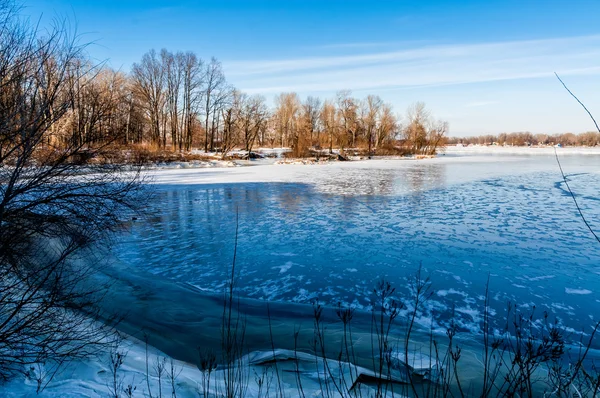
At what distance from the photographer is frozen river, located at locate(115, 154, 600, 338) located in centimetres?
622

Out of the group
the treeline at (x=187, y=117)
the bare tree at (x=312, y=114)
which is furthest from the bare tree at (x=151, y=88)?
the bare tree at (x=312, y=114)

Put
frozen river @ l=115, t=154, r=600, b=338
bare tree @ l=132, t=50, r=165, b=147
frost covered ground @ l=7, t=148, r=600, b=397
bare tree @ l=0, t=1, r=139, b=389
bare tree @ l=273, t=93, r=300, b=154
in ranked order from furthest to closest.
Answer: bare tree @ l=273, t=93, r=300, b=154 → bare tree @ l=132, t=50, r=165, b=147 → frozen river @ l=115, t=154, r=600, b=338 → frost covered ground @ l=7, t=148, r=600, b=397 → bare tree @ l=0, t=1, r=139, b=389

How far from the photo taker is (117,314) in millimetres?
5719

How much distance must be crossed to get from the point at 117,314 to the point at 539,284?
7.07 metres

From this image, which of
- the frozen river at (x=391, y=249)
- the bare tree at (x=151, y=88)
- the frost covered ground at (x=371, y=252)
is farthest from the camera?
the bare tree at (x=151, y=88)

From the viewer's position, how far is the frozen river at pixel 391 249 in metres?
6.22

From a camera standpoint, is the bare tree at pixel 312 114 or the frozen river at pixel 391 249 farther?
the bare tree at pixel 312 114

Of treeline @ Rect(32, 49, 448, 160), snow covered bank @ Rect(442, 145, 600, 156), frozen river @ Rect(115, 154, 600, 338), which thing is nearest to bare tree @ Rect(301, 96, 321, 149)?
treeline @ Rect(32, 49, 448, 160)

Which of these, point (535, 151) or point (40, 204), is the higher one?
point (535, 151)

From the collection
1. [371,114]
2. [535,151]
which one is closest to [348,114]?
[371,114]

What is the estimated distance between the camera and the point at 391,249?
855 cm

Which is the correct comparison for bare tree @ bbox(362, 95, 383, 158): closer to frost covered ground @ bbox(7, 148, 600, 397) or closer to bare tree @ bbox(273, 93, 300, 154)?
bare tree @ bbox(273, 93, 300, 154)

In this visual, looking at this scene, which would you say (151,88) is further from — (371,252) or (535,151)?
(535,151)

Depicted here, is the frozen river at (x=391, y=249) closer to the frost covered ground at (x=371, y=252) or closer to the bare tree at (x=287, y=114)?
the frost covered ground at (x=371, y=252)
